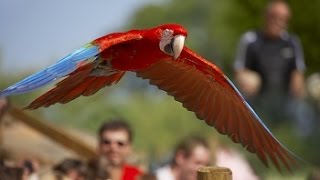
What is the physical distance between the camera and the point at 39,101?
5250mm

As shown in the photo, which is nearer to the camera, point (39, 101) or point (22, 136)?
point (39, 101)

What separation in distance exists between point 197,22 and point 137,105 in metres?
14.7

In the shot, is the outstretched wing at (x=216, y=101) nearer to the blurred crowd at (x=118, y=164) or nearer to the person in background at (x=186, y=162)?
the blurred crowd at (x=118, y=164)

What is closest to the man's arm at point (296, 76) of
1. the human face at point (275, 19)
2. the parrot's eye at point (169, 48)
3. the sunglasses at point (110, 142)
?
the human face at point (275, 19)

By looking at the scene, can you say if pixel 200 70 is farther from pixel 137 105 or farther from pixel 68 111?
pixel 137 105

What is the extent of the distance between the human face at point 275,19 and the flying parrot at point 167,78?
8.00 ft

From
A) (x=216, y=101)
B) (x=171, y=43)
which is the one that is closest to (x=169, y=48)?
(x=171, y=43)

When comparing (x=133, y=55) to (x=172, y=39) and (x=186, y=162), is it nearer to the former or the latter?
(x=172, y=39)

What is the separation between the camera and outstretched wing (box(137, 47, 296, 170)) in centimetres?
562

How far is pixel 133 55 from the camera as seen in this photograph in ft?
16.9

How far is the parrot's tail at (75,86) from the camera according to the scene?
208 inches

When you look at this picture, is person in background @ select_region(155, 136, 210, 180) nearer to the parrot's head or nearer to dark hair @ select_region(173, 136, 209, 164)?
dark hair @ select_region(173, 136, 209, 164)

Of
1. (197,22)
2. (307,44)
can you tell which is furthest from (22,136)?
(197,22)

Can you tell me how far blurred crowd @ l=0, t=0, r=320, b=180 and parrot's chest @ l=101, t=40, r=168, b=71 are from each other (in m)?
0.93
